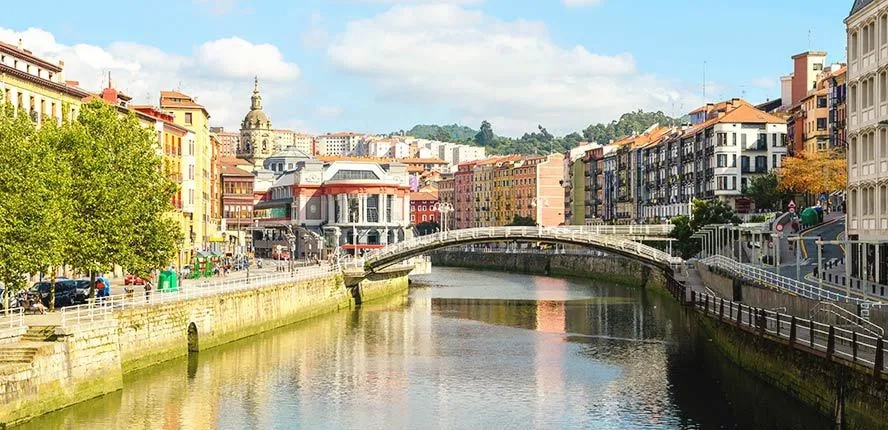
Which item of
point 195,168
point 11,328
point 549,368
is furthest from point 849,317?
point 195,168

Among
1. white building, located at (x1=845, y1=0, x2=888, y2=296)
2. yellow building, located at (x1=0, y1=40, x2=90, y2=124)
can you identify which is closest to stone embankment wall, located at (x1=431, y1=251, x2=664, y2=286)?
white building, located at (x1=845, y1=0, x2=888, y2=296)

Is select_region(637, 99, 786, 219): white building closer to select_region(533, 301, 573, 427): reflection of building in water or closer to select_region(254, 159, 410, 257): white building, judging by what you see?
select_region(254, 159, 410, 257): white building

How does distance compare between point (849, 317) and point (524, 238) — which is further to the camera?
point (524, 238)

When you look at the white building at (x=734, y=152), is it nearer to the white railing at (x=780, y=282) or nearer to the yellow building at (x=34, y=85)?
the white railing at (x=780, y=282)

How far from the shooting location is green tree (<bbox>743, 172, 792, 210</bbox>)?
387 feet

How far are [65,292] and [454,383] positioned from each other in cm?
1894

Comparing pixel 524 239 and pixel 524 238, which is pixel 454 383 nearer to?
pixel 524 238

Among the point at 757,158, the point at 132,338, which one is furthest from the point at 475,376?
the point at 757,158

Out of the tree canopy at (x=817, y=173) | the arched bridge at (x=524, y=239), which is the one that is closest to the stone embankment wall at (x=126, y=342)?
the arched bridge at (x=524, y=239)

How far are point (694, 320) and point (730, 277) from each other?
5.42m

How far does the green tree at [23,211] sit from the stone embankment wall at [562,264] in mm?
71507

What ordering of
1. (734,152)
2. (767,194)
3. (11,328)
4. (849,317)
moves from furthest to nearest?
(734,152) < (767,194) < (849,317) < (11,328)

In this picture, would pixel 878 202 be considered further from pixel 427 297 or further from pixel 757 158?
pixel 757 158

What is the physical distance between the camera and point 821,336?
132 feet
